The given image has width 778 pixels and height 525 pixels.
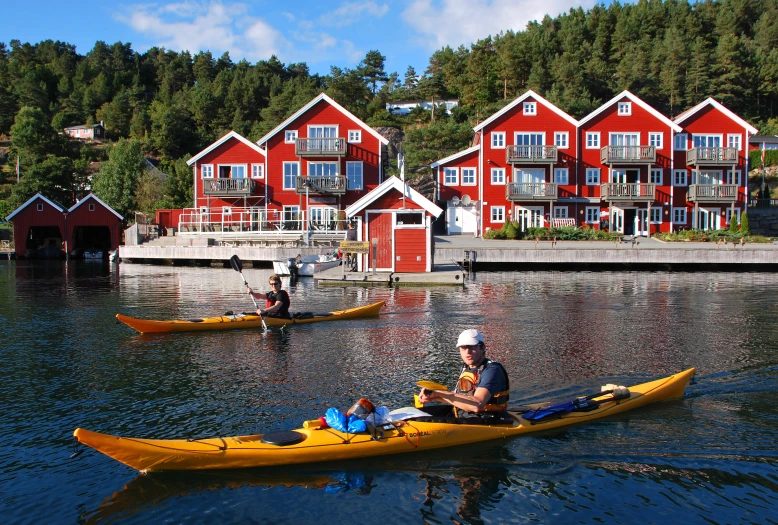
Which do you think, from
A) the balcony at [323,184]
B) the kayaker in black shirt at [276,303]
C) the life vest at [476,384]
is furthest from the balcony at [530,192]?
the life vest at [476,384]

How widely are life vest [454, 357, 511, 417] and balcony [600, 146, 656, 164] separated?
143 feet

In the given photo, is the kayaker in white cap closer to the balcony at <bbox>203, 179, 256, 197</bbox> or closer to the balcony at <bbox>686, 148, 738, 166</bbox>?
the balcony at <bbox>203, 179, 256, 197</bbox>

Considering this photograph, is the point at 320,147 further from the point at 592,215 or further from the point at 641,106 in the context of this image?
the point at 641,106

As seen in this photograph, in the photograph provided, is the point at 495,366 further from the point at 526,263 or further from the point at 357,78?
the point at 357,78

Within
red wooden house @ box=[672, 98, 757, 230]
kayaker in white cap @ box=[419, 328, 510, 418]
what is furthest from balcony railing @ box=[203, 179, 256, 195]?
kayaker in white cap @ box=[419, 328, 510, 418]

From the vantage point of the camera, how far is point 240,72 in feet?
401

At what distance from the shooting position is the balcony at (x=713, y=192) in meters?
48.6

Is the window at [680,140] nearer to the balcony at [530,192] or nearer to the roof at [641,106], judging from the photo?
the roof at [641,106]

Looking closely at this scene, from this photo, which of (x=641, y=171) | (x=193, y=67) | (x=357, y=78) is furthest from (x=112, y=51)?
(x=641, y=171)

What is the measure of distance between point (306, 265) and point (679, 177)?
31350mm

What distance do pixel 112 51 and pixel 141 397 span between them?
6454 inches

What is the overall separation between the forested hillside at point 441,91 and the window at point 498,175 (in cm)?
1356

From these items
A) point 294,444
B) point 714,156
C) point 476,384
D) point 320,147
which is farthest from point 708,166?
point 294,444

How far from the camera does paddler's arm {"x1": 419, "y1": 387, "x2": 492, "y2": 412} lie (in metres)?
8.69
